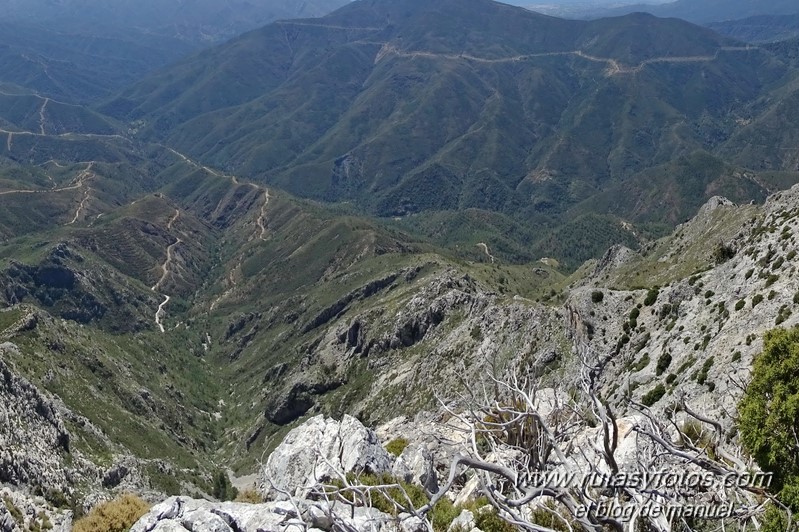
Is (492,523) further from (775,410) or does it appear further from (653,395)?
(653,395)

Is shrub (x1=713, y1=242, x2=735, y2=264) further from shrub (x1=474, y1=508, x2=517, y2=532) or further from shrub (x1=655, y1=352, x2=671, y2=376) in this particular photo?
shrub (x1=474, y1=508, x2=517, y2=532)

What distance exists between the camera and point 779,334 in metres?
22.2

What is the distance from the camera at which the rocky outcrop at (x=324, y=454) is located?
2930 cm

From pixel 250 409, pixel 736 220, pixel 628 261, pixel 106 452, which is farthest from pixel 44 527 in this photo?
pixel 250 409

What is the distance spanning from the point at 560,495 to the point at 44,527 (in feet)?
185

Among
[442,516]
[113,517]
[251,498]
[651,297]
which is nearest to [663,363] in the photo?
[651,297]

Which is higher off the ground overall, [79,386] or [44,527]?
[44,527]

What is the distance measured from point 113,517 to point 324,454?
10414 mm

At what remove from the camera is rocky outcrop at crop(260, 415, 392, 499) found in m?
29.3

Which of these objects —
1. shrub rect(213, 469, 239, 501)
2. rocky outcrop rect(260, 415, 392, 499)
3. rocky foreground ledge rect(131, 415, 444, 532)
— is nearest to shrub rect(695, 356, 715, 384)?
rocky foreground ledge rect(131, 415, 444, 532)

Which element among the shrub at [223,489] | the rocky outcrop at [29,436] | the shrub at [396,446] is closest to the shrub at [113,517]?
the shrub at [396,446]

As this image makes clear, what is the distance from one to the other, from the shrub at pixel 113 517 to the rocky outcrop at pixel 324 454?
637cm

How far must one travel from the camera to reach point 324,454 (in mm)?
29750

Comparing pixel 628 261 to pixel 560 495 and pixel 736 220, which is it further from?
pixel 560 495
